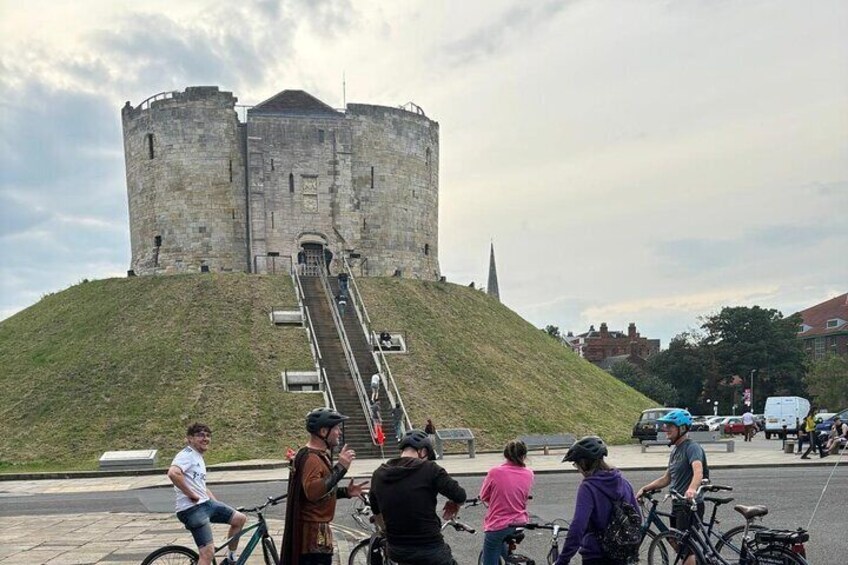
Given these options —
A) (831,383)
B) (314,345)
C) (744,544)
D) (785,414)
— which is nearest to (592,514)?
(744,544)

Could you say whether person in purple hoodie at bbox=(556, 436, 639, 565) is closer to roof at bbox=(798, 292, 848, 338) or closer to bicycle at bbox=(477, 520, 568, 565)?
bicycle at bbox=(477, 520, 568, 565)

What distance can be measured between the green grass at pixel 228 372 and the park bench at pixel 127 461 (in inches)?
83.0

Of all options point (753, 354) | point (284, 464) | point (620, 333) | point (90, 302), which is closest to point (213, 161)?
point (90, 302)

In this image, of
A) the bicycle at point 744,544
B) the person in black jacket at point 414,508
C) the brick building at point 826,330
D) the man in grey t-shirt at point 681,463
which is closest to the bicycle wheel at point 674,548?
the bicycle at point 744,544

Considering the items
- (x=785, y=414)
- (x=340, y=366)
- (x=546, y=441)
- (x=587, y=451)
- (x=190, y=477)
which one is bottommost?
(x=785, y=414)

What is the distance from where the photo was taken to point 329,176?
1992 inches

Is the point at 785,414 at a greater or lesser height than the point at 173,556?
lesser

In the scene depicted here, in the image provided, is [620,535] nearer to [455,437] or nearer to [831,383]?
[455,437]

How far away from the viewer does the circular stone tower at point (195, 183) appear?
49000 millimetres

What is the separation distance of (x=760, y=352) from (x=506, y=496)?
77121 millimetres

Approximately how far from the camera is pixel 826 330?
9244cm

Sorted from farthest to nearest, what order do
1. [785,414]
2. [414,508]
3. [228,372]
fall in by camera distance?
[785,414], [228,372], [414,508]

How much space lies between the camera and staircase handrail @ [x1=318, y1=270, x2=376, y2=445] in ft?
100

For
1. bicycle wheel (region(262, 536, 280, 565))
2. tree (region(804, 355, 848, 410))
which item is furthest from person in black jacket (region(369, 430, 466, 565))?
tree (region(804, 355, 848, 410))
